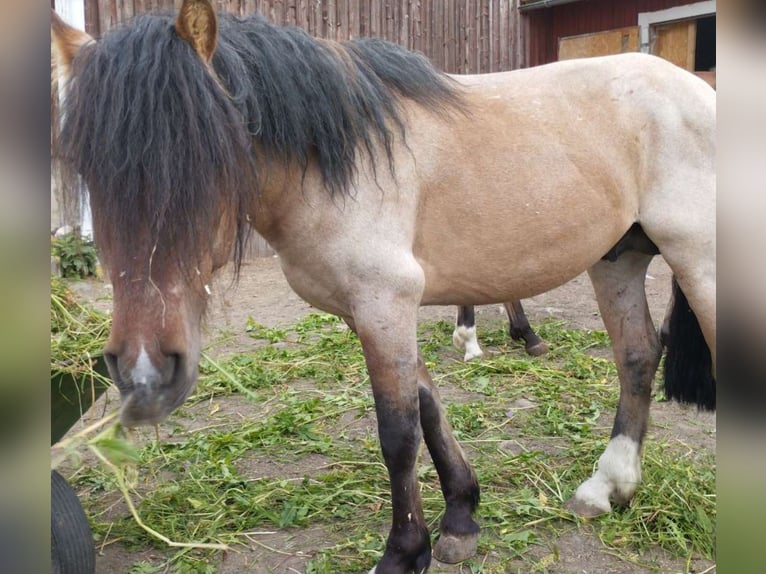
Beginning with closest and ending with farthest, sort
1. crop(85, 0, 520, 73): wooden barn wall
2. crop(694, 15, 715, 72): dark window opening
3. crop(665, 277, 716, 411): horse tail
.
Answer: crop(665, 277, 716, 411): horse tail → crop(85, 0, 520, 73): wooden barn wall → crop(694, 15, 715, 72): dark window opening

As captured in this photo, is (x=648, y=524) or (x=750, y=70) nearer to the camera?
(x=750, y=70)

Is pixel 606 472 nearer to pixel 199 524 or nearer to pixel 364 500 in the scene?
pixel 364 500

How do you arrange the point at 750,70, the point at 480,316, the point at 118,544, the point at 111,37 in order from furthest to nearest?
the point at 480,316, the point at 118,544, the point at 111,37, the point at 750,70

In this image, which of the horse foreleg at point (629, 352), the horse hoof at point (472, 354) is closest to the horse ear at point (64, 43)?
the horse foreleg at point (629, 352)

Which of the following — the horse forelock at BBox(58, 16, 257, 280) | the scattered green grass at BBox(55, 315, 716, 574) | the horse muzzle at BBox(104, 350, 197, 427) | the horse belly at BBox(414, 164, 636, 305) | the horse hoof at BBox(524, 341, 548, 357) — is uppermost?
the horse forelock at BBox(58, 16, 257, 280)

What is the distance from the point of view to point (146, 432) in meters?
3.87

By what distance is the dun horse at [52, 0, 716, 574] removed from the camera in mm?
1798

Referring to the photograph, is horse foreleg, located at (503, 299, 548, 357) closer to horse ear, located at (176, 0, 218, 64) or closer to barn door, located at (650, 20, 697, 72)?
horse ear, located at (176, 0, 218, 64)

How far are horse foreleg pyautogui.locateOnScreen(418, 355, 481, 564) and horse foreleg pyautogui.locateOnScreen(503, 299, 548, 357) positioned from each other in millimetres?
2565

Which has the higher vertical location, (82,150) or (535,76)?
(535,76)

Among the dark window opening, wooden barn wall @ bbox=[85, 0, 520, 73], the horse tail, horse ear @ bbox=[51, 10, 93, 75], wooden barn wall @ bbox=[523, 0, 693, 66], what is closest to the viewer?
horse ear @ bbox=[51, 10, 93, 75]

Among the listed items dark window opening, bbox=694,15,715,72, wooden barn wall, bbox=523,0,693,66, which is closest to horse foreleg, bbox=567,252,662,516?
wooden barn wall, bbox=523,0,693,66

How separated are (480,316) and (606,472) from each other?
3.26 m

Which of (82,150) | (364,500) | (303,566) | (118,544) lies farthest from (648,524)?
(82,150)
